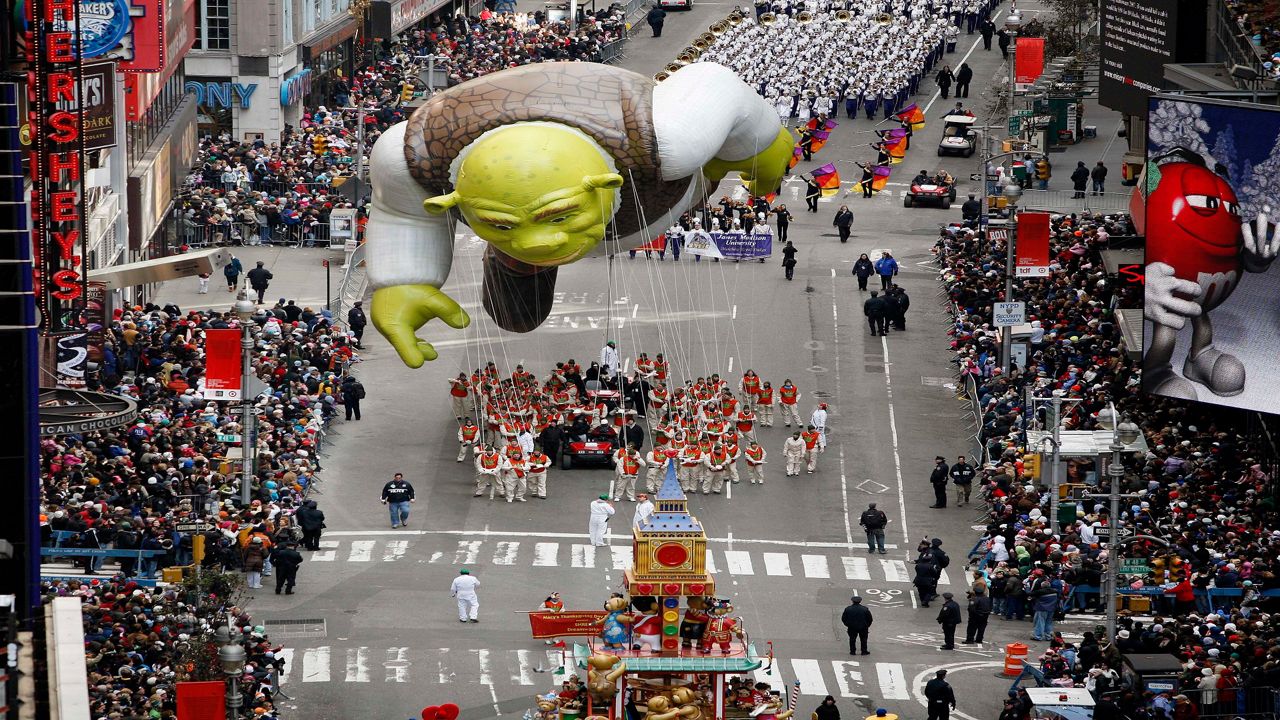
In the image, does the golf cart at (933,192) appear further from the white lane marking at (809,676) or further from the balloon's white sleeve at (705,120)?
the balloon's white sleeve at (705,120)

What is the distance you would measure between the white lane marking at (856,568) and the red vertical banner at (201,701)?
51.8 feet

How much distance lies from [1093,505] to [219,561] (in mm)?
15289

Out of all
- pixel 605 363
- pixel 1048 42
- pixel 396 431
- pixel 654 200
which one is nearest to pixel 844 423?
pixel 605 363

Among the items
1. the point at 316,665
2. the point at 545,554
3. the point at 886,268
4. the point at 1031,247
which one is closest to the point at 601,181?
the point at 316,665

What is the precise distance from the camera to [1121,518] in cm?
4812

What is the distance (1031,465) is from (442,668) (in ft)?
42.2

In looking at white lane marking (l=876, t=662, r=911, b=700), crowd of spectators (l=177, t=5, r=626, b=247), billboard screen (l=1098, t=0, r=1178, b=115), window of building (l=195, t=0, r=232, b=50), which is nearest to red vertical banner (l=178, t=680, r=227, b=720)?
white lane marking (l=876, t=662, r=911, b=700)

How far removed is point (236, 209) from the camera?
74.5 metres

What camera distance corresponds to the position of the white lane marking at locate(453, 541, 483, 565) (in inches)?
1951

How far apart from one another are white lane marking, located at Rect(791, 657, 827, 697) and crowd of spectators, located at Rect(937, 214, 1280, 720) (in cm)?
338

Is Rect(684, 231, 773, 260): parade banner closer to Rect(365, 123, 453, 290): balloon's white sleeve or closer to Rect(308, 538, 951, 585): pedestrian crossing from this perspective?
Rect(308, 538, 951, 585): pedestrian crossing

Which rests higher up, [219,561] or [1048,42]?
[1048,42]

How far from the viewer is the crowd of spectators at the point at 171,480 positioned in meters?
40.0

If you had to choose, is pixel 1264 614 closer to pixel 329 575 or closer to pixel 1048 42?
pixel 329 575
